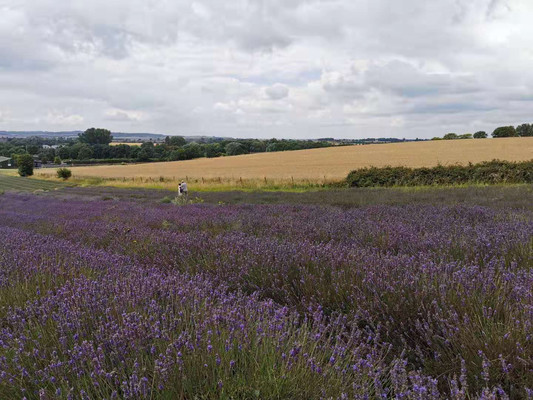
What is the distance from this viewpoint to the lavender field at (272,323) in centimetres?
138

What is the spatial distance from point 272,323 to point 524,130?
8217 cm

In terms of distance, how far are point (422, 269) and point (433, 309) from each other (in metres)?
0.36

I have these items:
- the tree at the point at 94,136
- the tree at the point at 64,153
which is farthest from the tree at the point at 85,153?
the tree at the point at 94,136

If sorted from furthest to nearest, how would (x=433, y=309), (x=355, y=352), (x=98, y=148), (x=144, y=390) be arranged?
(x=98, y=148) < (x=433, y=309) < (x=355, y=352) < (x=144, y=390)

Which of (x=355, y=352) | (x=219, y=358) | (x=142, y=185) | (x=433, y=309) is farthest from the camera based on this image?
(x=142, y=185)

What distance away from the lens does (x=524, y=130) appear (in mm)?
67750

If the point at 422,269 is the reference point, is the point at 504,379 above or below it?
below

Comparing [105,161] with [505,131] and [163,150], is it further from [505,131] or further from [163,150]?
[505,131]

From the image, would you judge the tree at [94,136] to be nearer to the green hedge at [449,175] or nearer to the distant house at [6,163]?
the distant house at [6,163]

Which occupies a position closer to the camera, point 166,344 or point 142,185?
point 166,344

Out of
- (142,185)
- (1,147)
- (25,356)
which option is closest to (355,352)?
(25,356)

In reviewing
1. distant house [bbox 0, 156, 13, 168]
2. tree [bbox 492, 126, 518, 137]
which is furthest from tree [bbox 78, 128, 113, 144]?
tree [bbox 492, 126, 518, 137]

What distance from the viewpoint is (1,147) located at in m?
109

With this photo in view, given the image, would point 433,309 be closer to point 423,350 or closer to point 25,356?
point 423,350
